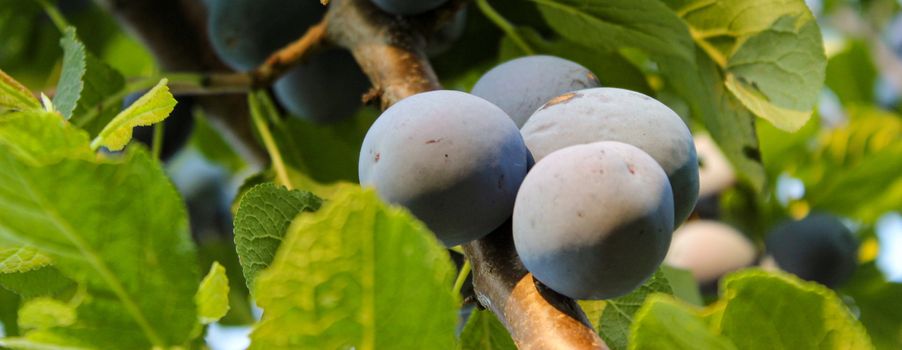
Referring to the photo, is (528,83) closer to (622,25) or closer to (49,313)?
A: (622,25)

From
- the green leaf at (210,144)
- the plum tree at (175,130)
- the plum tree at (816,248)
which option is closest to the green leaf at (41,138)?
the plum tree at (175,130)

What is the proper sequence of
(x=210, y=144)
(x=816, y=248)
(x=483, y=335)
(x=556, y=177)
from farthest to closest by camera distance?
(x=210, y=144) → (x=816, y=248) → (x=483, y=335) → (x=556, y=177)

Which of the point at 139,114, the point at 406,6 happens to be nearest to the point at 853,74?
the point at 406,6

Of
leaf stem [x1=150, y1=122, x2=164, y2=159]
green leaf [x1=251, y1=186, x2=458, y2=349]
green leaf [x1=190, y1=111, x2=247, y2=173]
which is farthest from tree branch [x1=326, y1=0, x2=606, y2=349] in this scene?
green leaf [x1=190, y1=111, x2=247, y2=173]

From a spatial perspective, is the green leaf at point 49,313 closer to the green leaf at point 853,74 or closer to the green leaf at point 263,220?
the green leaf at point 263,220

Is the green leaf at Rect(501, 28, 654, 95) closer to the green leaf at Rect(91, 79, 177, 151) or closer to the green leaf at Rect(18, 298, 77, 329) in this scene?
the green leaf at Rect(91, 79, 177, 151)

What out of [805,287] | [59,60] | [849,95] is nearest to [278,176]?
[805,287]

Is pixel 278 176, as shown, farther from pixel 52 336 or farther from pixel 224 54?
pixel 52 336
